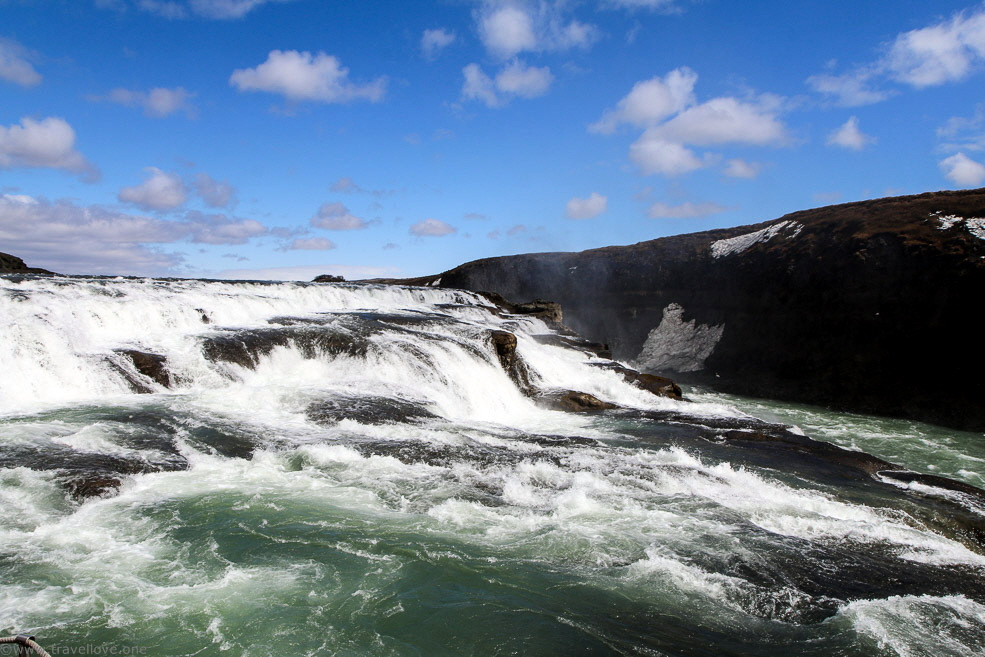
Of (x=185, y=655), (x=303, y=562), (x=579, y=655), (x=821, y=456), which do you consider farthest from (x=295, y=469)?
(x=821, y=456)

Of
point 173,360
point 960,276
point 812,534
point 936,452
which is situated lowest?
point 936,452

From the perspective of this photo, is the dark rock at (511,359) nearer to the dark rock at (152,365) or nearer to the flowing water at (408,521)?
the flowing water at (408,521)

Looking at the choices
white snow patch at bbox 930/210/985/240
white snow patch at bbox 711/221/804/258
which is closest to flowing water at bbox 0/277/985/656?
white snow patch at bbox 930/210/985/240

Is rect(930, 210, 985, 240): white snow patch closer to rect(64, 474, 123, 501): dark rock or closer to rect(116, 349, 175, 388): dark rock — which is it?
rect(116, 349, 175, 388): dark rock

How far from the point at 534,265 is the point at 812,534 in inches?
1314

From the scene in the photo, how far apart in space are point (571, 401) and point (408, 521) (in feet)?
28.0

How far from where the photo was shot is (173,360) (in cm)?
1138

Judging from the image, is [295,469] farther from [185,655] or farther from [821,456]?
[821,456]

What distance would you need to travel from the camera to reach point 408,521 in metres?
6.28

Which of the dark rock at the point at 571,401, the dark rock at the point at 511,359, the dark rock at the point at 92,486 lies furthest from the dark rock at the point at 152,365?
the dark rock at the point at 571,401

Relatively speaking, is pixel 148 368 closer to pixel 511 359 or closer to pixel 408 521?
pixel 408 521

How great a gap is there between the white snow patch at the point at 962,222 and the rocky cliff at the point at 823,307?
0.17 ft

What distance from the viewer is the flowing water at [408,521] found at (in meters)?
4.46

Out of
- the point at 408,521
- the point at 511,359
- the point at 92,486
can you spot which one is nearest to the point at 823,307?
the point at 511,359
